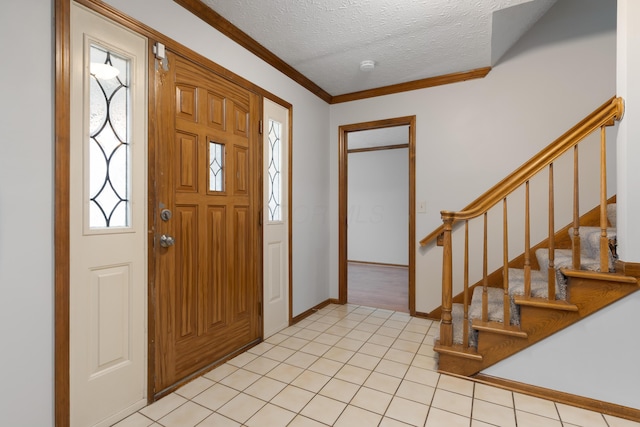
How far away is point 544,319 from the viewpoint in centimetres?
182

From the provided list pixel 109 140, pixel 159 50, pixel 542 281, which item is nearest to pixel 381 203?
pixel 542 281

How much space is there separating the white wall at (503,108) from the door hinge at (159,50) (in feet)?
7.26

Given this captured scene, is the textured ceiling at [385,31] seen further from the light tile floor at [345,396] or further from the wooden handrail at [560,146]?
the light tile floor at [345,396]

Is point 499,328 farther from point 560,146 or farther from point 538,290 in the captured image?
point 560,146

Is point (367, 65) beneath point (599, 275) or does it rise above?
above

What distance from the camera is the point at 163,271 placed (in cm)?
181

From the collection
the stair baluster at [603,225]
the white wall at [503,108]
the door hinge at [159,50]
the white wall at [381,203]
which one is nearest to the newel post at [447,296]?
the stair baluster at [603,225]

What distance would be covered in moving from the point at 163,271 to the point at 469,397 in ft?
6.40

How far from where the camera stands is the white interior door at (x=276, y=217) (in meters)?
2.65

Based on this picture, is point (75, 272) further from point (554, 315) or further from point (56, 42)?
point (554, 315)

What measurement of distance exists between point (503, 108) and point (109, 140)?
3123 mm

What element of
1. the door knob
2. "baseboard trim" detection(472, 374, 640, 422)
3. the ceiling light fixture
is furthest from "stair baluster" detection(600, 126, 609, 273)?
the door knob

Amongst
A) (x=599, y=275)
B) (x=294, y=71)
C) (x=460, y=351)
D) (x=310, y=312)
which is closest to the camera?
(x=599, y=275)

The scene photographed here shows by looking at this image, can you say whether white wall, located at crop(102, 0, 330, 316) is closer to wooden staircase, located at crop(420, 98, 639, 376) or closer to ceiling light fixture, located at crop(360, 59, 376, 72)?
ceiling light fixture, located at crop(360, 59, 376, 72)
